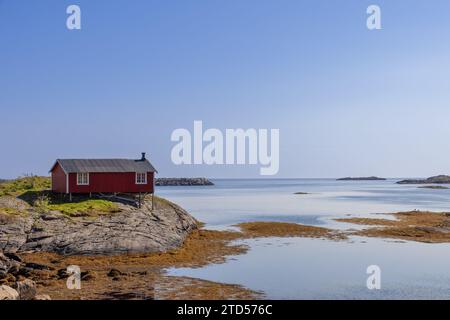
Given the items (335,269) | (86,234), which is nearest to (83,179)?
(86,234)

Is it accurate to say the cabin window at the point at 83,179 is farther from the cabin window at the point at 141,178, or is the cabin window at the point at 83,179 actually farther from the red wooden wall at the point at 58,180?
the cabin window at the point at 141,178

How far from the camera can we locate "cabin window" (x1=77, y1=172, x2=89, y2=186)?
1756 inches

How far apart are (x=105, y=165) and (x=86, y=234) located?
13.4 metres

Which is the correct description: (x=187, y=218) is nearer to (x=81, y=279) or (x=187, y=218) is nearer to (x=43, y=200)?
(x=43, y=200)

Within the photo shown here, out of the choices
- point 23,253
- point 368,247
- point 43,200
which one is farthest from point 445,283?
point 43,200

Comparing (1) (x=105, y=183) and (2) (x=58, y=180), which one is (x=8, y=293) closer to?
(1) (x=105, y=183)

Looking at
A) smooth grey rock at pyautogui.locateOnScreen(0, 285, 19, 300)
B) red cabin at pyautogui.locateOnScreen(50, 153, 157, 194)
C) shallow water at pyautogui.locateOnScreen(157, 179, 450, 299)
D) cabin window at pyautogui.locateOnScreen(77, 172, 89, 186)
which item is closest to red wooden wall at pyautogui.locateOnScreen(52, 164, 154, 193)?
red cabin at pyautogui.locateOnScreen(50, 153, 157, 194)

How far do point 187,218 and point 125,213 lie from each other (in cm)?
909

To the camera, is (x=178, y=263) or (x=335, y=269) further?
(x=178, y=263)

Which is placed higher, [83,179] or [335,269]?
[83,179]

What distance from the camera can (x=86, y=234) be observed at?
1355 inches

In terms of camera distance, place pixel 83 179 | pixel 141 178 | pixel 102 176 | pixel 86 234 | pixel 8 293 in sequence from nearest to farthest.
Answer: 1. pixel 8 293
2. pixel 86 234
3. pixel 83 179
4. pixel 102 176
5. pixel 141 178

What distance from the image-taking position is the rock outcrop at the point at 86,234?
32969 mm
